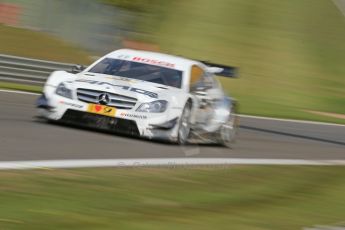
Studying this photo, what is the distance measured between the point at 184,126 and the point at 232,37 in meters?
21.1

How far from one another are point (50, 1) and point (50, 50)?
2.32m

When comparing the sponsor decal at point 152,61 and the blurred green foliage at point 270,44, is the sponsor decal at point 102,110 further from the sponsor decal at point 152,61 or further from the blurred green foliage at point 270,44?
the blurred green foliage at point 270,44

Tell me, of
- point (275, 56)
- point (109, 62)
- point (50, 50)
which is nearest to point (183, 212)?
point (109, 62)

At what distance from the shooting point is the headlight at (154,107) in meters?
11.5

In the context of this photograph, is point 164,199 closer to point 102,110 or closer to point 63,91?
point 102,110

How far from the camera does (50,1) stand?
2766 centimetres

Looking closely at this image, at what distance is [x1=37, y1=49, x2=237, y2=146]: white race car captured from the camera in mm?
11484

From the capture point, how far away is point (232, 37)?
3278 cm

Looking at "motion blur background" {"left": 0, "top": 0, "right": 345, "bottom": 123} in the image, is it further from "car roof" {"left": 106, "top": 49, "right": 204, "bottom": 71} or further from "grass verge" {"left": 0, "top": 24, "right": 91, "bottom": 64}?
"car roof" {"left": 106, "top": 49, "right": 204, "bottom": 71}

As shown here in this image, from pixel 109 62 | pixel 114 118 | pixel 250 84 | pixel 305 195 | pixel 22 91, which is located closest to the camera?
pixel 305 195

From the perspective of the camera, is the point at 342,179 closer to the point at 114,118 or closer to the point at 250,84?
the point at 114,118

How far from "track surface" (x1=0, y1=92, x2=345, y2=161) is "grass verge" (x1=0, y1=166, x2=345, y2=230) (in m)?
0.87

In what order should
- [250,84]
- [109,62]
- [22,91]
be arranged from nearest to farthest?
1. [109,62]
2. [22,91]
3. [250,84]

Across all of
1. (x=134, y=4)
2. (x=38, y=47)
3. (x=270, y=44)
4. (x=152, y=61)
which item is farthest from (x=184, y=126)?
(x=270, y=44)
